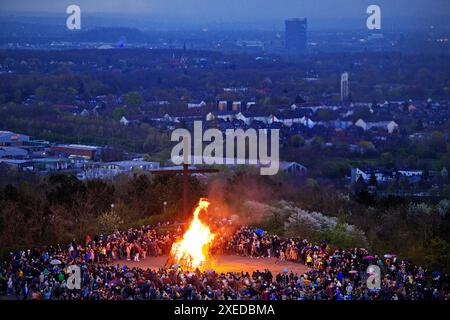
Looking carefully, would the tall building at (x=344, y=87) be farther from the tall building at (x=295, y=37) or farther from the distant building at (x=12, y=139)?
the distant building at (x=12, y=139)

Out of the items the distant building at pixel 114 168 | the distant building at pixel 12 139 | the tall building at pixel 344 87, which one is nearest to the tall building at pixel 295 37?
the tall building at pixel 344 87

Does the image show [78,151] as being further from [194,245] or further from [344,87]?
[344,87]

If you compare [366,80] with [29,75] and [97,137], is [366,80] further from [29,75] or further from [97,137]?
[97,137]

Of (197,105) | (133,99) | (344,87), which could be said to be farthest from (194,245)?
(344,87)

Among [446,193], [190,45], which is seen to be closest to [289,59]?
[190,45]

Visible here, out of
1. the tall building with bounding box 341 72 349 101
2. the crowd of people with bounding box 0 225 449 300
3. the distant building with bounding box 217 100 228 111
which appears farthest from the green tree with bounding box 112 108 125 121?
the crowd of people with bounding box 0 225 449 300
